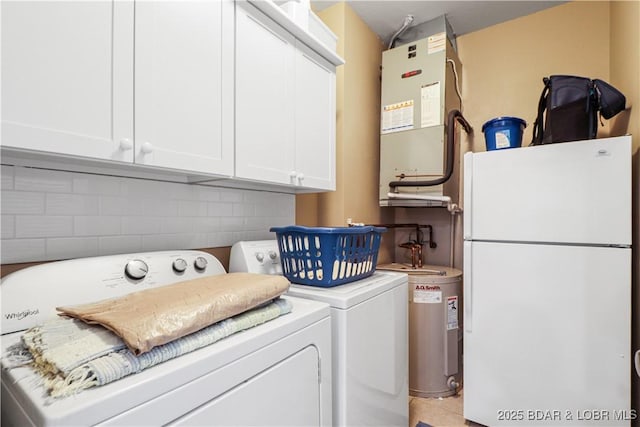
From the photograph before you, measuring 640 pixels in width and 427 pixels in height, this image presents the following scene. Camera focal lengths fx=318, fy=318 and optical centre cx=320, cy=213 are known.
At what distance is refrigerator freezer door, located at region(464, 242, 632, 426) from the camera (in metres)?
1.54

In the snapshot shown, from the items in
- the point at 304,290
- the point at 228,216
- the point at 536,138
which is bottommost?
the point at 304,290

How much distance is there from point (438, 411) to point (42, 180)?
242cm

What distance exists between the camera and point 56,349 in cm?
65

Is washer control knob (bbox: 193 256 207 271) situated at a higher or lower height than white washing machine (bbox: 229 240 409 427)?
higher

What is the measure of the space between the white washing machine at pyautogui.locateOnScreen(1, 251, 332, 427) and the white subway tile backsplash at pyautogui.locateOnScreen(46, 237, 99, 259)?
0.11 metres

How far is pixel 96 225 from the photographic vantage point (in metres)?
1.19

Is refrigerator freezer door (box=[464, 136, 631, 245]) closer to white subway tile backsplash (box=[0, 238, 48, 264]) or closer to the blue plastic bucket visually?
the blue plastic bucket

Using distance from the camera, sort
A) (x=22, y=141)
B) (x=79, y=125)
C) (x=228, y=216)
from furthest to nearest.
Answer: (x=228, y=216) < (x=79, y=125) < (x=22, y=141)

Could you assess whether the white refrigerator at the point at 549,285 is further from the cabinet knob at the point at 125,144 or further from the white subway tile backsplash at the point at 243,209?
the cabinet knob at the point at 125,144

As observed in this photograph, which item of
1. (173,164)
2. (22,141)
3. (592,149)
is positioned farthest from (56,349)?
(592,149)

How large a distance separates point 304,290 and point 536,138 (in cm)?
172

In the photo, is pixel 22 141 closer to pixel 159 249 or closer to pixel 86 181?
pixel 86 181

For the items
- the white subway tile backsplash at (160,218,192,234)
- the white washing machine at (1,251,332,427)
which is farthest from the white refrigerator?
the white subway tile backsplash at (160,218,192,234)

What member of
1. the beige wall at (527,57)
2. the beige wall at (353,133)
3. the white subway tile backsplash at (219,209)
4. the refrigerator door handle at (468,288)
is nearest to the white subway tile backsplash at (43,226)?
the white subway tile backsplash at (219,209)
